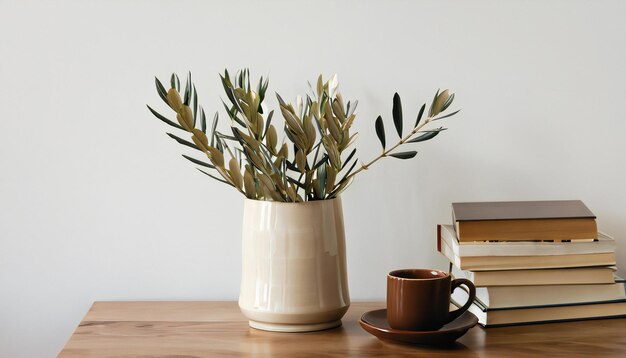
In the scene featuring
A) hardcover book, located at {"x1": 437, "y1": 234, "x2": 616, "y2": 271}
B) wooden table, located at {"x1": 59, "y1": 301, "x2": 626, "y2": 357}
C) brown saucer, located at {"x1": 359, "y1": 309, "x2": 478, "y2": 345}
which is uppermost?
hardcover book, located at {"x1": 437, "y1": 234, "x2": 616, "y2": 271}

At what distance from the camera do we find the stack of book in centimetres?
104

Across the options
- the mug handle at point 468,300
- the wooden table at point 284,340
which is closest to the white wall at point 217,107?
the wooden table at point 284,340

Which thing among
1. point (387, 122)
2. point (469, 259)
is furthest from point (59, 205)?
point (469, 259)

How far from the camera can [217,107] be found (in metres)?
1.23

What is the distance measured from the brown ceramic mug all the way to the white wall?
0.95 ft

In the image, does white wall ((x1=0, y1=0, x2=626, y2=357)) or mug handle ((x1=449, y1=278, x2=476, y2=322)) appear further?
white wall ((x1=0, y1=0, x2=626, y2=357))

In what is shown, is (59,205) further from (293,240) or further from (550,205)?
(550,205)

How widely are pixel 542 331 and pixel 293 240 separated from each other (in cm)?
37

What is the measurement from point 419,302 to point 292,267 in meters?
0.19

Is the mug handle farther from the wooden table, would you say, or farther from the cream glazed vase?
the cream glazed vase

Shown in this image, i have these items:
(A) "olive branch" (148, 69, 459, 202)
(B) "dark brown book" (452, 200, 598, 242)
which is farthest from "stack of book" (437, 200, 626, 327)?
(A) "olive branch" (148, 69, 459, 202)

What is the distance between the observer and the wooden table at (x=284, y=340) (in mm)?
934

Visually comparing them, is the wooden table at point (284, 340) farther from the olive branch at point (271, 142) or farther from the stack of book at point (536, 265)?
the olive branch at point (271, 142)

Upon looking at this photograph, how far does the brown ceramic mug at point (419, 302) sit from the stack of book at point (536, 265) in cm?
10
